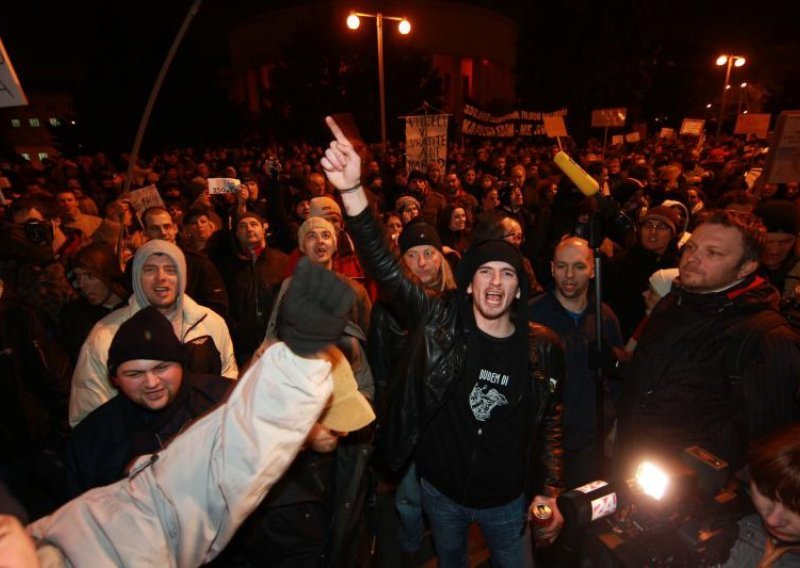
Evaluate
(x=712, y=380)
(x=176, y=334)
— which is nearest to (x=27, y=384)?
(x=176, y=334)

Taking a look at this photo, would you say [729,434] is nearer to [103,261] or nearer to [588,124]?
[103,261]

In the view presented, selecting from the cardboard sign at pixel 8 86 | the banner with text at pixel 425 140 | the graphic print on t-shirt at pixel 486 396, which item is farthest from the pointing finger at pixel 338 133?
the banner with text at pixel 425 140

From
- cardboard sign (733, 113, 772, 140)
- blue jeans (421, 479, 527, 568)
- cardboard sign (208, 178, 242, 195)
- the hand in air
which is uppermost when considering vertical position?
cardboard sign (733, 113, 772, 140)

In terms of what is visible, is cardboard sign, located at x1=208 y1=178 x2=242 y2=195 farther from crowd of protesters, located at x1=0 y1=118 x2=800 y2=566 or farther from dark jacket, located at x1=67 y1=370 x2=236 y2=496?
dark jacket, located at x1=67 y1=370 x2=236 y2=496

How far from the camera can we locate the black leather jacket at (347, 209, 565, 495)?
85.7 inches

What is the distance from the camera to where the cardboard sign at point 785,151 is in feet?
17.1

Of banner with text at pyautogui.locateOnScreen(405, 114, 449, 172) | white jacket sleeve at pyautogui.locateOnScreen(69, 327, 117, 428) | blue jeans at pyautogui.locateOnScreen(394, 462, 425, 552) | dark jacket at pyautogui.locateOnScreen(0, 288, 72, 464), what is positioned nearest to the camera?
white jacket sleeve at pyautogui.locateOnScreen(69, 327, 117, 428)

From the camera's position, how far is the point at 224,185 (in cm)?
676

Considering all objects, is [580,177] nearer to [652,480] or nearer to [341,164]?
[341,164]

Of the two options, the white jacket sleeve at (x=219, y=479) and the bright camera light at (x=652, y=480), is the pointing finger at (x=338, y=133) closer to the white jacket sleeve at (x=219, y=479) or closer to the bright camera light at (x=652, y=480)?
the white jacket sleeve at (x=219, y=479)

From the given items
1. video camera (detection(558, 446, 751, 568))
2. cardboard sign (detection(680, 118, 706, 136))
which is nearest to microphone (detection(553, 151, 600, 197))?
video camera (detection(558, 446, 751, 568))

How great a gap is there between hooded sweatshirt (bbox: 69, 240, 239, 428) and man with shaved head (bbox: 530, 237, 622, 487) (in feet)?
7.21

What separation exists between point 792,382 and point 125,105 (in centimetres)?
3632

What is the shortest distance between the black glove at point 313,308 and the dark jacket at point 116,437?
4.10 feet
